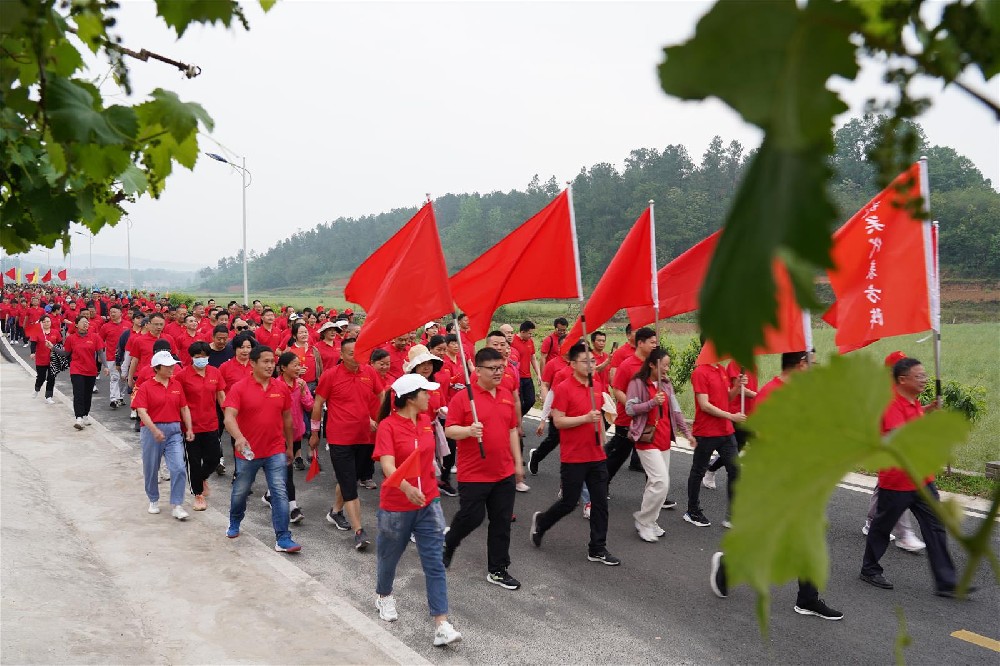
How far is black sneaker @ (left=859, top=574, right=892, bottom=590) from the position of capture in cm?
537

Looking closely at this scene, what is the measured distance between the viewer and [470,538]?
6465 mm

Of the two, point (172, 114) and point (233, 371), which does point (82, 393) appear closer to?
point (233, 371)

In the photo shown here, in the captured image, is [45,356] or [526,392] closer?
[526,392]

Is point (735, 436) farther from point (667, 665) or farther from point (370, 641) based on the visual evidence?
point (370, 641)

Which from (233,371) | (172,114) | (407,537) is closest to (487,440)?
(407,537)

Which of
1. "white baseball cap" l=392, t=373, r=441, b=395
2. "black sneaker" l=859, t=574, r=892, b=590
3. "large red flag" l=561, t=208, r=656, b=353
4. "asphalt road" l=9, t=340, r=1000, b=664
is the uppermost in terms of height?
"large red flag" l=561, t=208, r=656, b=353

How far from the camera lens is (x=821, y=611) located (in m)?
4.86

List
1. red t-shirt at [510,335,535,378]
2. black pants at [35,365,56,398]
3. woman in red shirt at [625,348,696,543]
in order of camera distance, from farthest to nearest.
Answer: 1. black pants at [35,365,56,398]
2. red t-shirt at [510,335,535,378]
3. woman in red shirt at [625,348,696,543]

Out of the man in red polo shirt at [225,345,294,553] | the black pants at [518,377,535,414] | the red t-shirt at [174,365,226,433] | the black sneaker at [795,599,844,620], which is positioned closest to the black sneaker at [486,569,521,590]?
the man in red polo shirt at [225,345,294,553]

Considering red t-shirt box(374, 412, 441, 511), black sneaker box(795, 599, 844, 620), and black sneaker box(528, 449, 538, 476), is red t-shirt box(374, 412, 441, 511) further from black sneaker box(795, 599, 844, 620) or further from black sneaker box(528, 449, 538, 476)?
black sneaker box(528, 449, 538, 476)

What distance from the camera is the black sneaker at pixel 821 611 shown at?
4859 mm

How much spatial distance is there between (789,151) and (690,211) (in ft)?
188

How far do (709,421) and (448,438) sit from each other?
2.47 m

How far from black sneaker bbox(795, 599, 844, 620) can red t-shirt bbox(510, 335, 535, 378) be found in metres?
5.65
